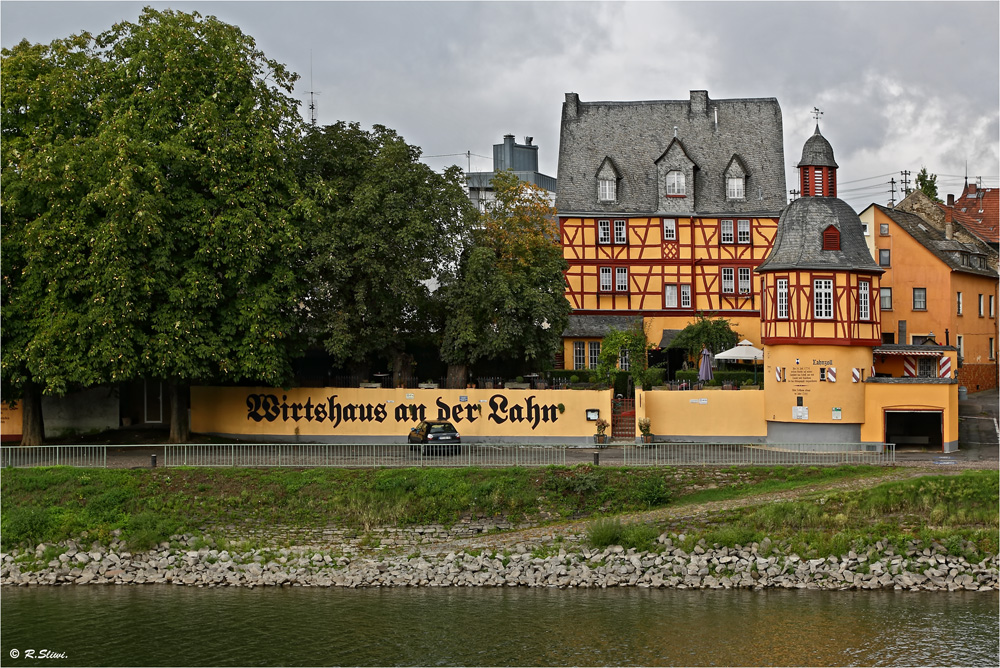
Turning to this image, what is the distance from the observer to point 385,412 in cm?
4275

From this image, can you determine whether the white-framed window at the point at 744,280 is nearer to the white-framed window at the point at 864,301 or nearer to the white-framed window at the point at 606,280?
the white-framed window at the point at 606,280

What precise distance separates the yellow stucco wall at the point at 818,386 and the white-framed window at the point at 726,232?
58.7 feet

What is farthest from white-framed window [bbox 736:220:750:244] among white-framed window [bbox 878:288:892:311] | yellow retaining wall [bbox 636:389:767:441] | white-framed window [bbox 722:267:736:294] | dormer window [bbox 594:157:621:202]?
yellow retaining wall [bbox 636:389:767:441]

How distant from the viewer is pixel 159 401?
45719 millimetres

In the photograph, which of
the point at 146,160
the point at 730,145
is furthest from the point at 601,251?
the point at 146,160

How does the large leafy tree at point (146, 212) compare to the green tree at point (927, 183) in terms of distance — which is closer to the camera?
the large leafy tree at point (146, 212)

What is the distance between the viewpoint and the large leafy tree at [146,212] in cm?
3709

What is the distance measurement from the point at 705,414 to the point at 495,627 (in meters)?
18.0

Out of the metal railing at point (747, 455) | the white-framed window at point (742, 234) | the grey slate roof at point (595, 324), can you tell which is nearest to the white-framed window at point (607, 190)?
the grey slate roof at point (595, 324)

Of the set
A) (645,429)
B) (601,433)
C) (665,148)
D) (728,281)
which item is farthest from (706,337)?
(601,433)

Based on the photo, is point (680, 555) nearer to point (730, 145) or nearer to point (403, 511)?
point (403, 511)

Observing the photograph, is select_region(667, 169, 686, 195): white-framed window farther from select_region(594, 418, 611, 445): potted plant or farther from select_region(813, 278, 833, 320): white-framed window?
select_region(594, 418, 611, 445): potted plant

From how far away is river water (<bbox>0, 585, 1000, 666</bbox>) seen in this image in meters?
24.3

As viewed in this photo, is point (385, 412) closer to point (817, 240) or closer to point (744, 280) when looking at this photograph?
point (817, 240)
